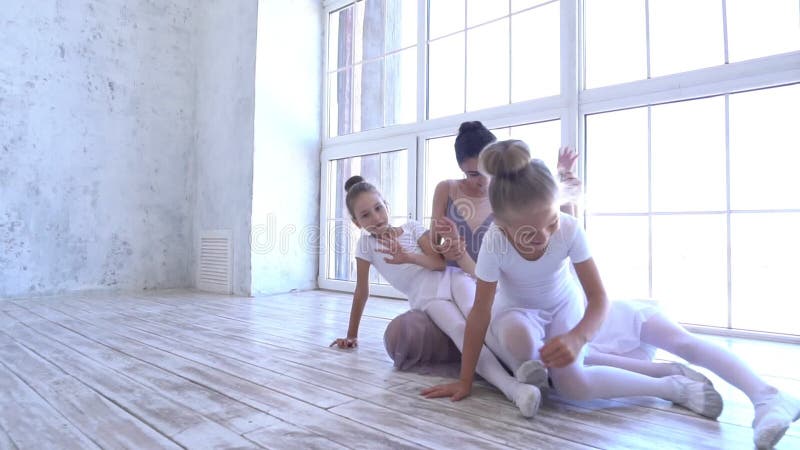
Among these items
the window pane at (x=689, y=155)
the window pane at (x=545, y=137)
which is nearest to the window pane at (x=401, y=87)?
the window pane at (x=545, y=137)

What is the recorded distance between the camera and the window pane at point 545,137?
9.05 feet

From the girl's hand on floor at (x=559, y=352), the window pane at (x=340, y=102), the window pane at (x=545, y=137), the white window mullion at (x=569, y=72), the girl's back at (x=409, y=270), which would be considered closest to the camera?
the girl's hand on floor at (x=559, y=352)

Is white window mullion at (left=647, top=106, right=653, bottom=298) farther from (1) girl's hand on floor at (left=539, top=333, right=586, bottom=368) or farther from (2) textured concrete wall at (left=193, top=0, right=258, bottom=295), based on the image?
(2) textured concrete wall at (left=193, top=0, right=258, bottom=295)

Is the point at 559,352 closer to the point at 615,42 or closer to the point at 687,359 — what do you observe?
the point at 687,359

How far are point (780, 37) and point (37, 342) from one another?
349 centimetres

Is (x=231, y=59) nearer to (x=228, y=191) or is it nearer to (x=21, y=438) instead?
(x=228, y=191)

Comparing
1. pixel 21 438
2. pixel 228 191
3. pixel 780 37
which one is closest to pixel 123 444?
pixel 21 438

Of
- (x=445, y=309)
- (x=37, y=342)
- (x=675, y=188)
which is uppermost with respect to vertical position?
(x=675, y=188)

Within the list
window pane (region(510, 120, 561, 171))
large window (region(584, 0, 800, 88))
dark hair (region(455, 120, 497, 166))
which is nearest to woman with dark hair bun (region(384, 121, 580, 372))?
dark hair (region(455, 120, 497, 166))

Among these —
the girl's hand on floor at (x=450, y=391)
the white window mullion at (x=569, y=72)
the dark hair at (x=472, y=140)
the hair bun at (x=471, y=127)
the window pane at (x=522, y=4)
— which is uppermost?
the window pane at (x=522, y=4)

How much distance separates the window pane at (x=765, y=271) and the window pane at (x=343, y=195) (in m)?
2.06

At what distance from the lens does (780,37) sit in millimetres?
2100

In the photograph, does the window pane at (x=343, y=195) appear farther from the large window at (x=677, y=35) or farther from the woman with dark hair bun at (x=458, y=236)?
the woman with dark hair bun at (x=458, y=236)

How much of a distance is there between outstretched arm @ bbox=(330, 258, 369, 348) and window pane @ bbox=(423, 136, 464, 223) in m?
1.51
